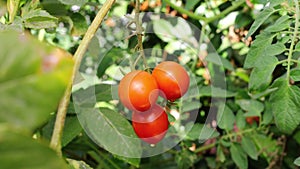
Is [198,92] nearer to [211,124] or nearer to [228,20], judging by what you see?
[211,124]

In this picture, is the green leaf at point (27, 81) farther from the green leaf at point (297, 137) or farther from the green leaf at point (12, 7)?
the green leaf at point (297, 137)

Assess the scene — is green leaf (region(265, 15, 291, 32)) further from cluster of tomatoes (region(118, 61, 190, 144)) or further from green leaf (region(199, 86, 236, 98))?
green leaf (region(199, 86, 236, 98))

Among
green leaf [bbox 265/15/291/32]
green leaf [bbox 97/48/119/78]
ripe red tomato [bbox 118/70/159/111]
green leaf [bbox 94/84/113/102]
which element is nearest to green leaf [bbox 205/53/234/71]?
green leaf [bbox 97/48/119/78]

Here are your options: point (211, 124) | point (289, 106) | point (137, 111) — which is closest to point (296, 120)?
point (289, 106)

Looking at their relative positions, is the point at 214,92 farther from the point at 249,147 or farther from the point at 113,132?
the point at 113,132

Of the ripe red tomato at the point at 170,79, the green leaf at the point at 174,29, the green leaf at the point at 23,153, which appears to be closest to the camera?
the green leaf at the point at 23,153

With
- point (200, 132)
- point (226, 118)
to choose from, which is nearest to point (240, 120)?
point (226, 118)

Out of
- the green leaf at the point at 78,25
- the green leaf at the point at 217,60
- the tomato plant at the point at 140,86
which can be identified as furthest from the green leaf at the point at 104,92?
the green leaf at the point at 217,60
